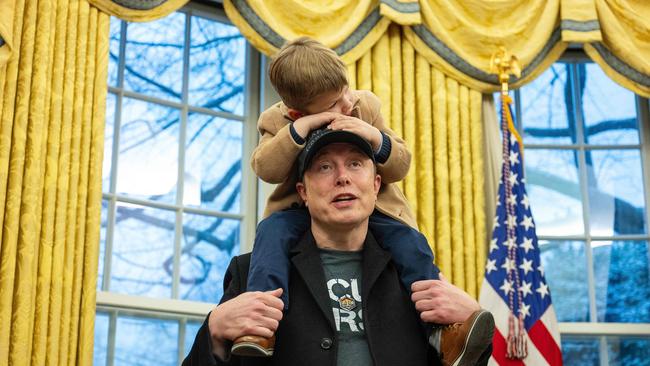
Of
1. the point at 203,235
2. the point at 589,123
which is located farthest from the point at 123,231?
the point at 589,123

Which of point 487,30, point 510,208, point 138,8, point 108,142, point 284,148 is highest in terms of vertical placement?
point 487,30

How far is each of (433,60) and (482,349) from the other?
3.02m

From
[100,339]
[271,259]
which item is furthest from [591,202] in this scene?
[271,259]

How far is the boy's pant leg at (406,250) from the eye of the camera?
2.59 metres

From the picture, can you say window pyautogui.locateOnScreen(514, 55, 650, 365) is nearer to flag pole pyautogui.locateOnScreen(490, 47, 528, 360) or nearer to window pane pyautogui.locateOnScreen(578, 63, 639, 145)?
window pane pyautogui.locateOnScreen(578, 63, 639, 145)

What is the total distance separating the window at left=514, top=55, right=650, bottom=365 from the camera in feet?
17.6

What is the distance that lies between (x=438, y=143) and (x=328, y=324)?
2768mm

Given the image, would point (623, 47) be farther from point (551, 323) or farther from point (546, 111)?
point (551, 323)

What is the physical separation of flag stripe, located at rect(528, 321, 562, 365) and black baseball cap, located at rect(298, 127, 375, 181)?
250 cm

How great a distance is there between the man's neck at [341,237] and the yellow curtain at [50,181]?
1757 millimetres

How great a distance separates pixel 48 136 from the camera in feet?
14.1

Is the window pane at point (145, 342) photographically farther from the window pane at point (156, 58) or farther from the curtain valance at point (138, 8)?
the curtain valance at point (138, 8)

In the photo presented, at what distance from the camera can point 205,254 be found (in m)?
4.90

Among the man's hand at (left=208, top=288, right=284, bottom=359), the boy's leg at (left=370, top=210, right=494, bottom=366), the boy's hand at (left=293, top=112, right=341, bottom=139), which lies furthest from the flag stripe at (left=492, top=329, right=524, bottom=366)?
the man's hand at (left=208, top=288, right=284, bottom=359)
